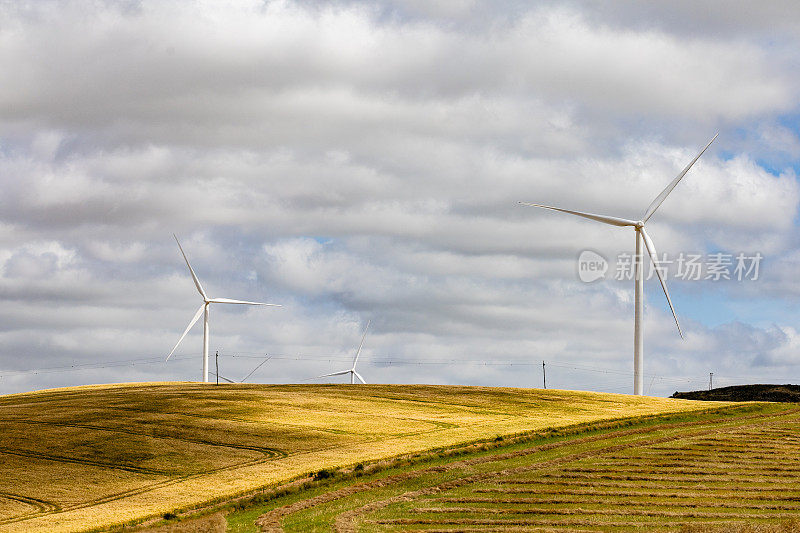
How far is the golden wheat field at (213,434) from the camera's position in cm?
5119

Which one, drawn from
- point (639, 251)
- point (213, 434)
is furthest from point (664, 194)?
point (213, 434)

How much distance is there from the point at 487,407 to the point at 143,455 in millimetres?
35610

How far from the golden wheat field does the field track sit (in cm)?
629

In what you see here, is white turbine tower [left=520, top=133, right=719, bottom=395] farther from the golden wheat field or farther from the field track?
the field track

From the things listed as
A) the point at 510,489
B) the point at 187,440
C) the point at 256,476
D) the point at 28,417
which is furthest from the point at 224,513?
the point at 28,417

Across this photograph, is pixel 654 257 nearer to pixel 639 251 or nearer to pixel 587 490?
pixel 639 251

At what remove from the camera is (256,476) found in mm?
54594

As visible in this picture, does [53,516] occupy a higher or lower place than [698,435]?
lower

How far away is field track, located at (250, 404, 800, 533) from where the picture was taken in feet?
138

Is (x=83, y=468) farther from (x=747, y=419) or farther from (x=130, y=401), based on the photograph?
(x=747, y=419)

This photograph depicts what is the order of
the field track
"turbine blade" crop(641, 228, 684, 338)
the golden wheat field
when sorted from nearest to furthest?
1. the field track
2. the golden wheat field
3. "turbine blade" crop(641, 228, 684, 338)

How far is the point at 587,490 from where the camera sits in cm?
4719

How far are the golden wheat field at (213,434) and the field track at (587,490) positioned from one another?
6.29 m

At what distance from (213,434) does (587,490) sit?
32.1 metres
